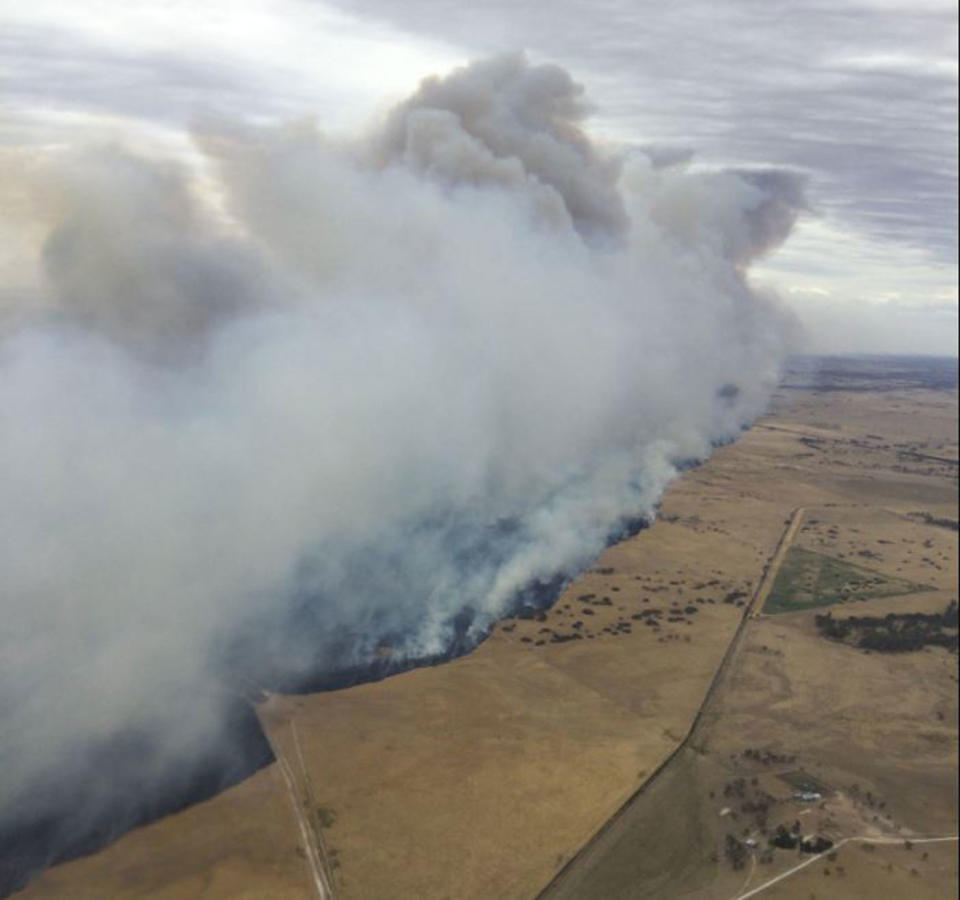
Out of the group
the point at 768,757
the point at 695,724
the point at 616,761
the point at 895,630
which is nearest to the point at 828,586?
the point at 895,630

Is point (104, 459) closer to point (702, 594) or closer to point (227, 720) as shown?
point (227, 720)

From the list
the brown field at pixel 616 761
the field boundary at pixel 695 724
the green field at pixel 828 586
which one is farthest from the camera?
the green field at pixel 828 586

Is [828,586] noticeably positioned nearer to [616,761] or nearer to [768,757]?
[768,757]

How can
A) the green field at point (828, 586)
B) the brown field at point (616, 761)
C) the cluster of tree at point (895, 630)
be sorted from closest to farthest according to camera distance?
the brown field at point (616, 761) → the cluster of tree at point (895, 630) → the green field at point (828, 586)

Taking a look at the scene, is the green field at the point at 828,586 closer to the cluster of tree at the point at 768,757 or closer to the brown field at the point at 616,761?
the brown field at the point at 616,761

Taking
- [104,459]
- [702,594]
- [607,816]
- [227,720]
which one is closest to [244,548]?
[104,459]

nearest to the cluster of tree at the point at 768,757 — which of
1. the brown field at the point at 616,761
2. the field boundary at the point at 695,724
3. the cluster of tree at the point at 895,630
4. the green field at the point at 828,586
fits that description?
the brown field at the point at 616,761

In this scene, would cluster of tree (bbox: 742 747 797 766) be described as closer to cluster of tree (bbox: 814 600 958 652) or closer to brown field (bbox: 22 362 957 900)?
brown field (bbox: 22 362 957 900)

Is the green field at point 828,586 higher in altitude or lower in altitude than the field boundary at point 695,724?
higher

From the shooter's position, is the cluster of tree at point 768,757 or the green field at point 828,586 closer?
the cluster of tree at point 768,757
